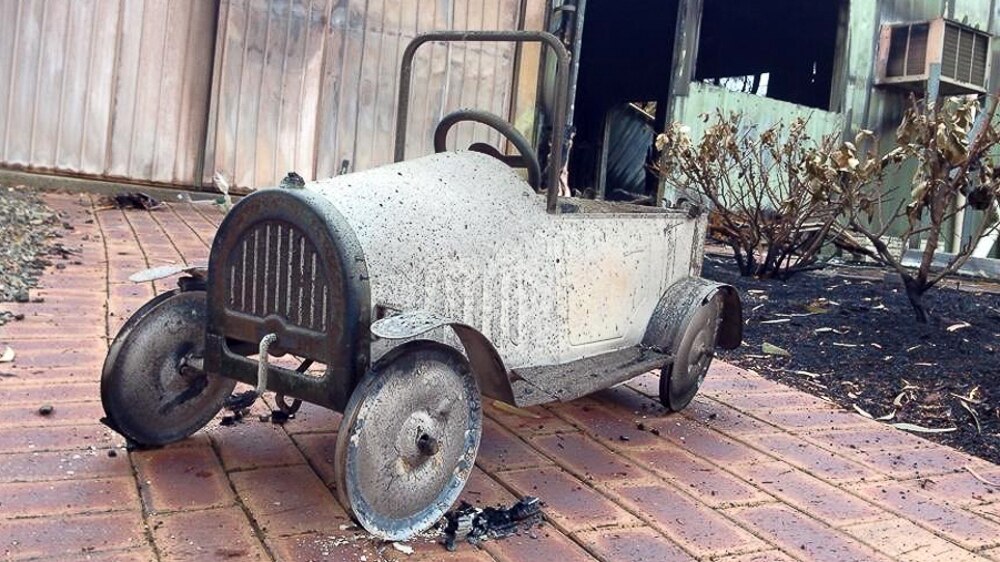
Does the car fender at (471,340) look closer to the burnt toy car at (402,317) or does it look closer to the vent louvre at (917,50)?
the burnt toy car at (402,317)

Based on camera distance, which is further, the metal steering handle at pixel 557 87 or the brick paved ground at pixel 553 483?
the metal steering handle at pixel 557 87

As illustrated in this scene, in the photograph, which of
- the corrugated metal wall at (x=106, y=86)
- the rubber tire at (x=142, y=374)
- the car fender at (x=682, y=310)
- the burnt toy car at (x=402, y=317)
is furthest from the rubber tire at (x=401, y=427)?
the corrugated metal wall at (x=106, y=86)

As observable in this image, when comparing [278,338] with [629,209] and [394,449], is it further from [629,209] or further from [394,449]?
[629,209]

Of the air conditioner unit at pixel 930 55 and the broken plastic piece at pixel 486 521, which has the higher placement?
the air conditioner unit at pixel 930 55

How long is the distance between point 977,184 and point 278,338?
4.34 metres

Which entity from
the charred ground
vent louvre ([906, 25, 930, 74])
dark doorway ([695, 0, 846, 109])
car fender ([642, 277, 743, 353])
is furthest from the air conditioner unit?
car fender ([642, 277, 743, 353])

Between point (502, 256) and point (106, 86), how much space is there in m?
5.86

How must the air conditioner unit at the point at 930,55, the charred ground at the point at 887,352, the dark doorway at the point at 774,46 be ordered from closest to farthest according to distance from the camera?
the charred ground at the point at 887,352
the air conditioner unit at the point at 930,55
the dark doorway at the point at 774,46

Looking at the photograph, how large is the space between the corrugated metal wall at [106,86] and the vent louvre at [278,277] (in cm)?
570

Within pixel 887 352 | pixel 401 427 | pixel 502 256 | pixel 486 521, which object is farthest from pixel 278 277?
pixel 887 352

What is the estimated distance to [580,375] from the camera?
316 centimetres

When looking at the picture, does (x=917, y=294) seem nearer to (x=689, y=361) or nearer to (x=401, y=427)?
(x=689, y=361)

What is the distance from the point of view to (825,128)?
10758 millimetres

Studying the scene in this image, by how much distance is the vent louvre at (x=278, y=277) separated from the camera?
241cm
